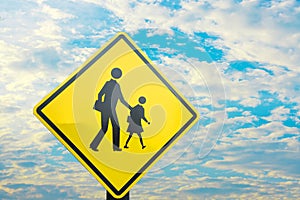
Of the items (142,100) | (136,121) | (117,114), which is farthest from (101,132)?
(142,100)

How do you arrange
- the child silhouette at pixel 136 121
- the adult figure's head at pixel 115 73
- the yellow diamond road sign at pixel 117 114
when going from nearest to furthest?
the yellow diamond road sign at pixel 117 114 → the child silhouette at pixel 136 121 → the adult figure's head at pixel 115 73

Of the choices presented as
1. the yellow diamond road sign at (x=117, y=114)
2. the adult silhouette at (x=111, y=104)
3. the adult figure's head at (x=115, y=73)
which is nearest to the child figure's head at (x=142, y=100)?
the yellow diamond road sign at (x=117, y=114)

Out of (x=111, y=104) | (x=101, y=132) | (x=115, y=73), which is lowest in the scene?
(x=101, y=132)

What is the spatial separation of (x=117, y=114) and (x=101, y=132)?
0.78 feet

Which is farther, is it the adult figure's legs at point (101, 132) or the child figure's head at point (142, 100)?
the child figure's head at point (142, 100)

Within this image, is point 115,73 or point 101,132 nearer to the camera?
point 101,132

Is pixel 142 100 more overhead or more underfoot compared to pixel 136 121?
more overhead

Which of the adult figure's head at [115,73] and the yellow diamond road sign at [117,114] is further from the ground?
the adult figure's head at [115,73]

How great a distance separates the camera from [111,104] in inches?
169

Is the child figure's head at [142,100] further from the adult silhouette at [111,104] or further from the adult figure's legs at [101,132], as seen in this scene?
the adult figure's legs at [101,132]

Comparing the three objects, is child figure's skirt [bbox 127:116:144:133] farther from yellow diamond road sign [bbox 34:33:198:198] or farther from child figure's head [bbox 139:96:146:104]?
child figure's head [bbox 139:96:146:104]

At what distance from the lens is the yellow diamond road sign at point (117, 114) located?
4102mm

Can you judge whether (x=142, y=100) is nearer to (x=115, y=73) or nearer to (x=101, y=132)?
(x=115, y=73)

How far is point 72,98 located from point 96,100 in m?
0.23
